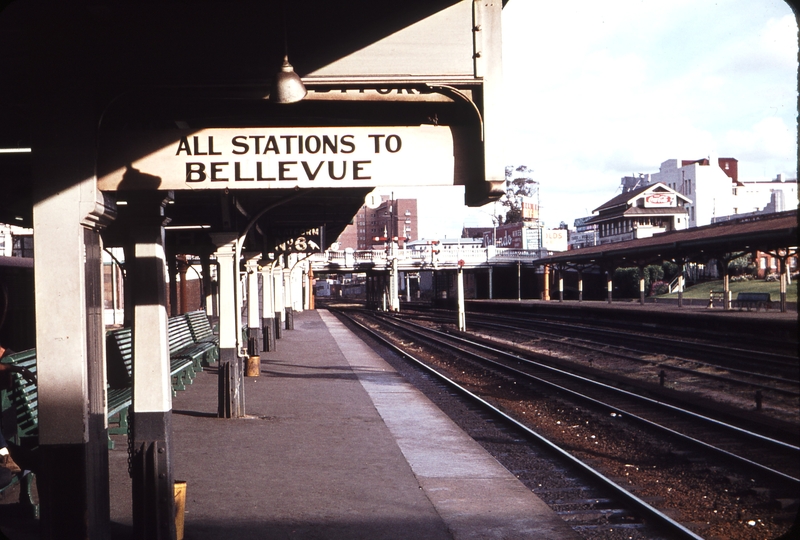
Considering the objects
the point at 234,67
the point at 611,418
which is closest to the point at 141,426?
the point at 234,67

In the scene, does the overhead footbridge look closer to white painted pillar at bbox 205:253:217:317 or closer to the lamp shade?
the lamp shade

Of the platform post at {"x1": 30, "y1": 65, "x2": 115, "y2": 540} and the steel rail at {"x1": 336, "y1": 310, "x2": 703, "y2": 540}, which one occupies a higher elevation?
the platform post at {"x1": 30, "y1": 65, "x2": 115, "y2": 540}

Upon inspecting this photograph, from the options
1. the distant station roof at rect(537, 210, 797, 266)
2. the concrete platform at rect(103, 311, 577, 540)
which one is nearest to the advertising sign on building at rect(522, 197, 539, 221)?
the distant station roof at rect(537, 210, 797, 266)

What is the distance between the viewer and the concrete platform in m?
6.07

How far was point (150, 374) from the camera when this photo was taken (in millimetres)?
5625

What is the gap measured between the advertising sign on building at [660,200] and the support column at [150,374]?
7299 cm

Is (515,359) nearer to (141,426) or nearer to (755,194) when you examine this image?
(141,426)

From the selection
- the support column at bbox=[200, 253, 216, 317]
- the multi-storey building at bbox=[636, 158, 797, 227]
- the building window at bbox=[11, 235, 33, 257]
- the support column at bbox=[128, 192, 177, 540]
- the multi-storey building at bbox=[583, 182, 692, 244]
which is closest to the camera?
the support column at bbox=[128, 192, 177, 540]

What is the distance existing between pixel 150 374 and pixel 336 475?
2.78 m

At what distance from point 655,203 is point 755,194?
22.6 metres

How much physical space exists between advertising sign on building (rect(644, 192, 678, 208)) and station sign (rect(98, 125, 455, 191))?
72984mm

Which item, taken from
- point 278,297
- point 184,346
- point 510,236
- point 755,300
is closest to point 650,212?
point 510,236

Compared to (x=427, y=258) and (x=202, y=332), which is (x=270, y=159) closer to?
(x=202, y=332)

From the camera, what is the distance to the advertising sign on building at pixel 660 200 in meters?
73.2
